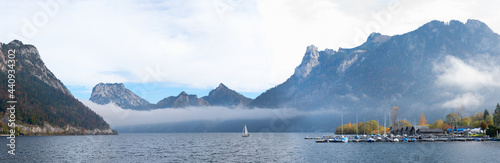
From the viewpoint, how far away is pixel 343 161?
113 metres

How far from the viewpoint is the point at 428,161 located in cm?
10900

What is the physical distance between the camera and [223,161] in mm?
111062

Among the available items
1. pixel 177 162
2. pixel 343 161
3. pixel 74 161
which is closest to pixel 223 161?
pixel 177 162

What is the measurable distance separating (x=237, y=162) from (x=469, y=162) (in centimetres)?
6479

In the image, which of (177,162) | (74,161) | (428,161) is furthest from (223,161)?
(428,161)

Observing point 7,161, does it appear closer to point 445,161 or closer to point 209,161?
point 209,161

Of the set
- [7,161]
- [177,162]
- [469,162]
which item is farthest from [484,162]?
[7,161]

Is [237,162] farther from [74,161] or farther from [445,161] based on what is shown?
[445,161]

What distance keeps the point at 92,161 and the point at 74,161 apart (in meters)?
5.17

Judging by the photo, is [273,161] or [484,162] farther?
[273,161]

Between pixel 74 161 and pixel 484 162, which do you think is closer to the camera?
pixel 484 162

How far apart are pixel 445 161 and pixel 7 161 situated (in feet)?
411

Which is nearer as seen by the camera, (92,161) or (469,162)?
(469,162)

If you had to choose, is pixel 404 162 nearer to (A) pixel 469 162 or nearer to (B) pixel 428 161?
(B) pixel 428 161
